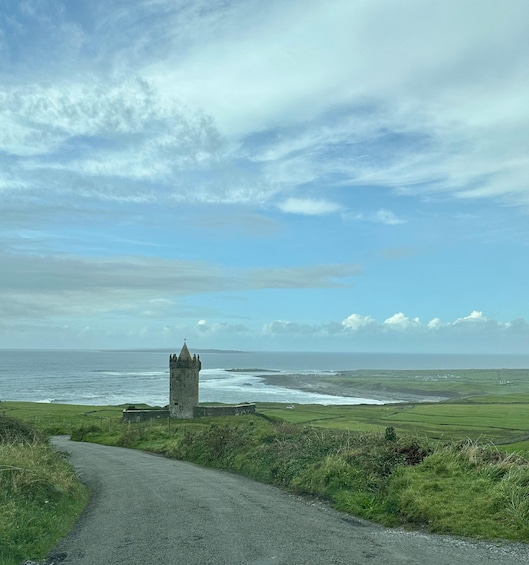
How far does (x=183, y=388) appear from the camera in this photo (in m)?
55.4

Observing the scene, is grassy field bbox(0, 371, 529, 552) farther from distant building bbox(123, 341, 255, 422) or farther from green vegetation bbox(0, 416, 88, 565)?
distant building bbox(123, 341, 255, 422)

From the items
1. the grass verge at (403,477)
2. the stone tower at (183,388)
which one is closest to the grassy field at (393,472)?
the grass verge at (403,477)

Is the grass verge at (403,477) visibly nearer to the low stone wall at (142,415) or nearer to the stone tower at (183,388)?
the stone tower at (183,388)

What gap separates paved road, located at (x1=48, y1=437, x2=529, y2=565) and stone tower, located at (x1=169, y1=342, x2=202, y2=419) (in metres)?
36.4

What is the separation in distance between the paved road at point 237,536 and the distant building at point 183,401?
36.5 metres

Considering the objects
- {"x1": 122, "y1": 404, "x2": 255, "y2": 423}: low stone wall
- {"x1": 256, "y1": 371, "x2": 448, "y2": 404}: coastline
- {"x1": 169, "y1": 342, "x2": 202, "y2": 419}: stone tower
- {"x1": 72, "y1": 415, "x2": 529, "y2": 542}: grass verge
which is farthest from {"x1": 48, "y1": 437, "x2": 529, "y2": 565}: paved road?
{"x1": 256, "y1": 371, "x2": 448, "y2": 404}: coastline

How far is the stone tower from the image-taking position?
55.2 m

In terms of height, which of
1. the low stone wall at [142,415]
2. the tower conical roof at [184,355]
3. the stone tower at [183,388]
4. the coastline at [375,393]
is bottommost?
the coastline at [375,393]

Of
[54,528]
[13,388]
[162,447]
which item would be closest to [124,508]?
[54,528]

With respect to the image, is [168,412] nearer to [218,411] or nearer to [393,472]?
[218,411]

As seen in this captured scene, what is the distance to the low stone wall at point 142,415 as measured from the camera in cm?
5391

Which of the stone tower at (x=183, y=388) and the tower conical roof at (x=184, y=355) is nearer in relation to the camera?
the stone tower at (x=183, y=388)

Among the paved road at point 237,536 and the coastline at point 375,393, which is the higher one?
the paved road at point 237,536

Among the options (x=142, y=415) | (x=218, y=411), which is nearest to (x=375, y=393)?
(x=218, y=411)
